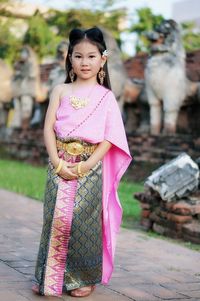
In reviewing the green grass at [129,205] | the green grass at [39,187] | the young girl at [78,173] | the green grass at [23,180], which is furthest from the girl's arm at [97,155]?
the green grass at [23,180]

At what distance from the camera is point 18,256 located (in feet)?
15.3

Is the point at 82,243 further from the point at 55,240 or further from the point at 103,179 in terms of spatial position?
the point at 103,179

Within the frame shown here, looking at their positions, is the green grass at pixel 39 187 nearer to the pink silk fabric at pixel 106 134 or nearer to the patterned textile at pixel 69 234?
the pink silk fabric at pixel 106 134

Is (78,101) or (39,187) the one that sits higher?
(78,101)

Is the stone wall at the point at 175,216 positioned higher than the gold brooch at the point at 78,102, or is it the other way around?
the gold brooch at the point at 78,102

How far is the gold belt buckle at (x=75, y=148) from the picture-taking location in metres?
3.55

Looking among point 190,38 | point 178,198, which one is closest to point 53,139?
point 178,198

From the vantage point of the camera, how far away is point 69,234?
11.6 feet

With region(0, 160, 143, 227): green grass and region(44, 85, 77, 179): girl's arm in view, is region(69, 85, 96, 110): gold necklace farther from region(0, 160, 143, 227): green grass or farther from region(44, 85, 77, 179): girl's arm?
region(0, 160, 143, 227): green grass

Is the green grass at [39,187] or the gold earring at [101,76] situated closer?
the gold earring at [101,76]

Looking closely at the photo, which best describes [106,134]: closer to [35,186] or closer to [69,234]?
[69,234]

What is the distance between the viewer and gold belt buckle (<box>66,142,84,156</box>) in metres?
3.55

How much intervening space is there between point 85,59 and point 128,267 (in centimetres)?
164

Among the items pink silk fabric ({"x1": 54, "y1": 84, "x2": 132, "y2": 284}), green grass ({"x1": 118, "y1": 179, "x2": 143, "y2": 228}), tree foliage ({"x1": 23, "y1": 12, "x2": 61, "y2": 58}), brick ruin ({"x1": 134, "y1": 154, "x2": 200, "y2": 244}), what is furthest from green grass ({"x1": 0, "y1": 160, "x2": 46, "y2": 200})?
tree foliage ({"x1": 23, "y1": 12, "x2": 61, "y2": 58})
